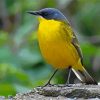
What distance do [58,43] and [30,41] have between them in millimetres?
3379

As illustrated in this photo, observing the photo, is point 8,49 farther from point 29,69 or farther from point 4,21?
point 4,21

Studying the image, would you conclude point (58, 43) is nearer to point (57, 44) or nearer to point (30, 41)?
point (57, 44)

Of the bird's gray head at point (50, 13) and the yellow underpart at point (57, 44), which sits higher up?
the bird's gray head at point (50, 13)

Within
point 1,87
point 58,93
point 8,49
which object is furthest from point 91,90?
point 8,49

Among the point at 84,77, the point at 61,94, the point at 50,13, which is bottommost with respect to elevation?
the point at 84,77

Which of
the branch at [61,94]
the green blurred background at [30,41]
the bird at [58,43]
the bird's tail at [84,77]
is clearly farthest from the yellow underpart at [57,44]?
the green blurred background at [30,41]

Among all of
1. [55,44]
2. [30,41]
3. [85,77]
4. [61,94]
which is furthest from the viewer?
[30,41]

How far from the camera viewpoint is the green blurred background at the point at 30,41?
28.5 ft

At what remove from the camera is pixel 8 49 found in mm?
9828

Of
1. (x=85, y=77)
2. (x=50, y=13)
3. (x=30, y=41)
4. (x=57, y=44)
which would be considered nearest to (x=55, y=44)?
(x=57, y=44)

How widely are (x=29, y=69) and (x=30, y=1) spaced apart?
1.97m

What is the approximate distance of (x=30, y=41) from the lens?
9.99 metres

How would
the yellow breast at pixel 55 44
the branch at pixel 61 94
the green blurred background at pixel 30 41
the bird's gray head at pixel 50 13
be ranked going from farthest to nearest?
the green blurred background at pixel 30 41 < the bird's gray head at pixel 50 13 < the yellow breast at pixel 55 44 < the branch at pixel 61 94

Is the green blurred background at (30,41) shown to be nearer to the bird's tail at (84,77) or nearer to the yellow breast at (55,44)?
the bird's tail at (84,77)
